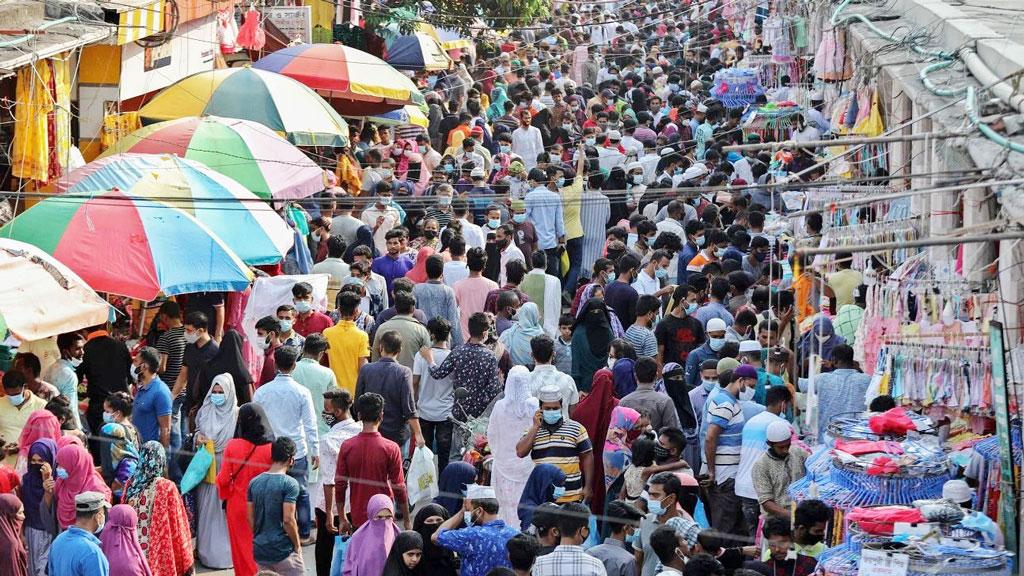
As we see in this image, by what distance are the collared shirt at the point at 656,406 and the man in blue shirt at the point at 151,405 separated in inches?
123

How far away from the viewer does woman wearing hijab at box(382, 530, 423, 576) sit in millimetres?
8109

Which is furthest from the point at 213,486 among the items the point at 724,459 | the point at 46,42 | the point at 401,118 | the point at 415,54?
the point at 415,54

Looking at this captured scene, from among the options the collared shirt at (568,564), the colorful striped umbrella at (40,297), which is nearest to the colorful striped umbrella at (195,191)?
the colorful striped umbrella at (40,297)

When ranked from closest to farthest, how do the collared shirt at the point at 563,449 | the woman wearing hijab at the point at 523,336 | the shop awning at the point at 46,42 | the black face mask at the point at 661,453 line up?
the black face mask at the point at 661,453 → the collared shirt at the point at 563,449 → the woman wearing hijab at the point at 523,336 → the shop awning at the point at 46,42

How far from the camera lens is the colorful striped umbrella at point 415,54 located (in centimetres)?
2630

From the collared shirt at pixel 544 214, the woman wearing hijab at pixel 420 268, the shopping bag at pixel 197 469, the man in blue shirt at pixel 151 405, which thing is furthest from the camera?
the collared shirt at pixel 544 214

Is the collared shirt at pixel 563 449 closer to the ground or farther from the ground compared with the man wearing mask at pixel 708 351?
closer to the ground

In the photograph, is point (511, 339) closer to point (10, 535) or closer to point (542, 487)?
point (542, 487)

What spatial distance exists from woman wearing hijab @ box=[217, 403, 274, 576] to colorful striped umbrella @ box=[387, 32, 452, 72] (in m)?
17.4

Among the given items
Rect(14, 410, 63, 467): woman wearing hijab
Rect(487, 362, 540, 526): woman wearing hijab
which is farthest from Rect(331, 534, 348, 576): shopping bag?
Rect(14, 410, 63, 467): woman wearing hijab

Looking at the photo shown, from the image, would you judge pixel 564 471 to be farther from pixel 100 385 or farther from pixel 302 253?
pixel 302 253

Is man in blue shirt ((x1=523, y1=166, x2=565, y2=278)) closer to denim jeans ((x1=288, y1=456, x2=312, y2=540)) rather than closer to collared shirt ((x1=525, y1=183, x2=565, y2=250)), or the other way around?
collared shirt ((x1=525, y1=183, x2=565, y2=250))

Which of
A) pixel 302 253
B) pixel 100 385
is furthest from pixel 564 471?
pixel 302 253

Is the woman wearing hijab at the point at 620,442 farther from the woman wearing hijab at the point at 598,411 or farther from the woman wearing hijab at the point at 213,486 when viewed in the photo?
the woman wearing hijab at the point at 213,486
